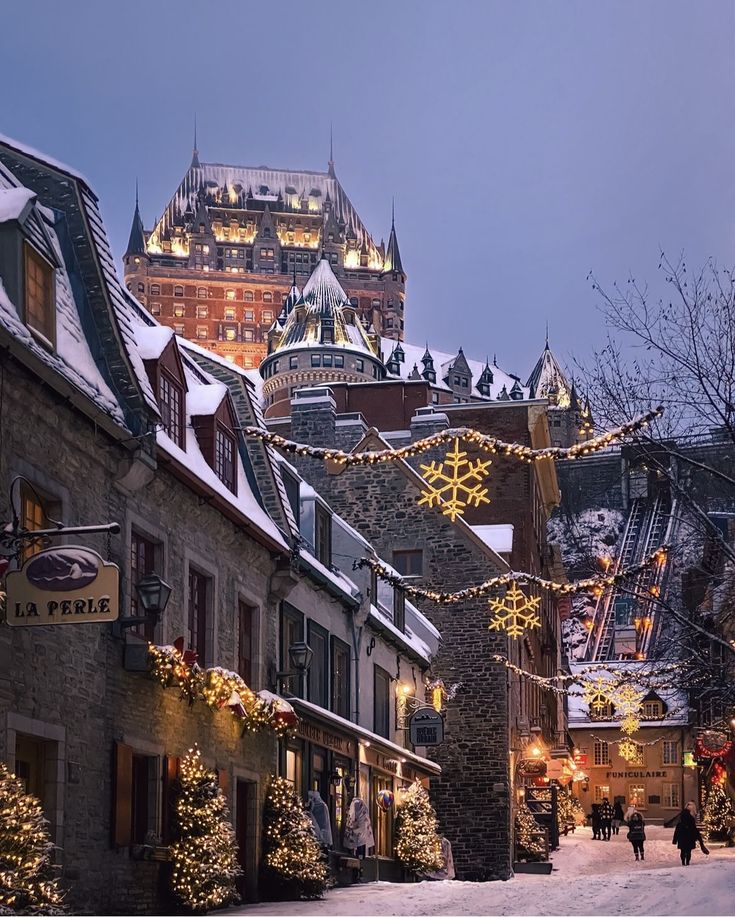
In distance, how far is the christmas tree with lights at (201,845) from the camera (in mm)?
18375

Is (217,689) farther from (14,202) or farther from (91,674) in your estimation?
(14,202)

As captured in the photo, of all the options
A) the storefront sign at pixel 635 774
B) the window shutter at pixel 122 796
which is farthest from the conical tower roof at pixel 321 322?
the window shutter at pixel 122 796

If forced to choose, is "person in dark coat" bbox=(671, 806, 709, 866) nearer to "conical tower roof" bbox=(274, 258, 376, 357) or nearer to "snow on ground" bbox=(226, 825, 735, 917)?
"snow on ground" bbox=(226, 825, 735, 917)

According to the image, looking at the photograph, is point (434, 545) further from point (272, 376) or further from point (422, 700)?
point (272, 376)

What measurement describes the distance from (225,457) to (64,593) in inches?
352

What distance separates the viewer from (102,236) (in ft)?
61.6

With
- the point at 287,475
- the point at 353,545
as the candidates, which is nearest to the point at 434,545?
the point at 353,545

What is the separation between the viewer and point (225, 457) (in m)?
22.4

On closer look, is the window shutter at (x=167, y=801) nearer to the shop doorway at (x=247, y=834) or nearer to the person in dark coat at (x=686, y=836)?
the shop doorway at (x=247, y=834)

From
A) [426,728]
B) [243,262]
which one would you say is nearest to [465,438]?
[426,728]

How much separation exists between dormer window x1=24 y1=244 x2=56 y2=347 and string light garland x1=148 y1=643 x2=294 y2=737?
394 cm

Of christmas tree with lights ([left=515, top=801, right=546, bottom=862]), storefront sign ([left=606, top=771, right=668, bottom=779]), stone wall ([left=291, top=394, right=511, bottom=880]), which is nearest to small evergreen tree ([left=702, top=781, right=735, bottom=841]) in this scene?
christmas tree with lights ([left=515, top=801, right=546, bottom=862])

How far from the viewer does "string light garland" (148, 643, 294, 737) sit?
18.0 m

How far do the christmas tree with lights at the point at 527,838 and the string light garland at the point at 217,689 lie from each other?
1657cm
